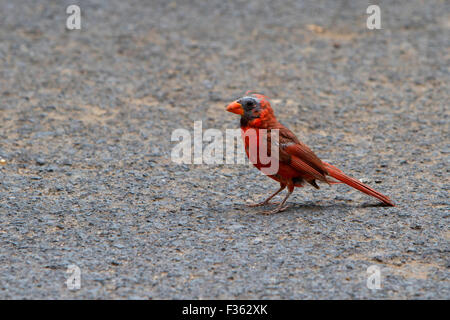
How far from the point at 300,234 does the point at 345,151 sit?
78.3 inches

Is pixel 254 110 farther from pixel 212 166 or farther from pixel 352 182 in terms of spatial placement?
pixel 212 166

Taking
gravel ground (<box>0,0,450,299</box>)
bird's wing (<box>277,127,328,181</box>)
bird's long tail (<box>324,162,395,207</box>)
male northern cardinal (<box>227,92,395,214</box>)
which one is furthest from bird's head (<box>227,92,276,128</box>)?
gravel ground (<box>0,0,450,299</box>)

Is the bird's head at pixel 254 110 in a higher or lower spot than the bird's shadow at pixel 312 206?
higher

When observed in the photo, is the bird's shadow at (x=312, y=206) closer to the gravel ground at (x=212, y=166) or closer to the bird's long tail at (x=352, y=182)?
the gravel ground at (x=212, y=166)

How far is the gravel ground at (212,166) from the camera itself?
4.18 meters

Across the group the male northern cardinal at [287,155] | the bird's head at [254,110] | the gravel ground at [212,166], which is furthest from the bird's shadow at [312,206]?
the bird's head at [254,110]

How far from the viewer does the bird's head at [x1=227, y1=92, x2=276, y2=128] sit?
5.02 meters

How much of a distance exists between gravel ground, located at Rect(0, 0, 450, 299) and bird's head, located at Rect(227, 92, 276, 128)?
0.72 m

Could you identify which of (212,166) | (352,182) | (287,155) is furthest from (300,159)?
(212,166)

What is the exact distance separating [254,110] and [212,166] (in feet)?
4.19

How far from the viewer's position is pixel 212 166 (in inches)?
243

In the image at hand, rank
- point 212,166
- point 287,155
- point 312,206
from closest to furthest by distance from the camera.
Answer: point 287,155 → point 312,206 → point 212,166

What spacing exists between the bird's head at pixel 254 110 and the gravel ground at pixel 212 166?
0.72m

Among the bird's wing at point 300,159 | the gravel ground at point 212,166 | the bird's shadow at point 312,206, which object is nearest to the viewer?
the gravel ground at point 212,166
